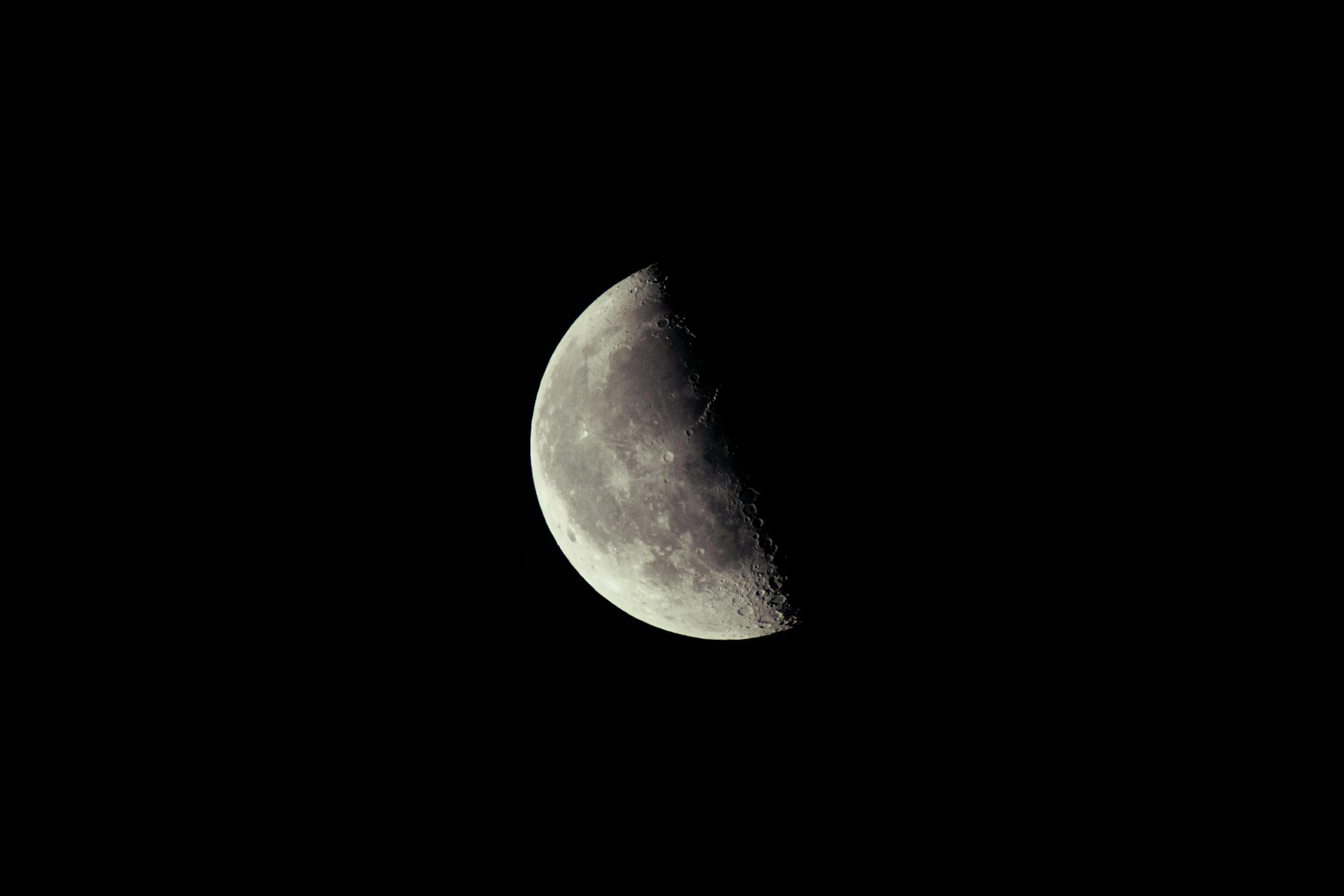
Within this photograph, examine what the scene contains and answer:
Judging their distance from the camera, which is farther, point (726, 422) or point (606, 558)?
point (606, 558)

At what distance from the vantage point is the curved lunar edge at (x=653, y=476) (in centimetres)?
232

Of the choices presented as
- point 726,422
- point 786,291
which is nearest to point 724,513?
point 726,422

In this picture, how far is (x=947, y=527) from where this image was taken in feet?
7.25

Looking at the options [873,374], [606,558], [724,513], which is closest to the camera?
[873,374]

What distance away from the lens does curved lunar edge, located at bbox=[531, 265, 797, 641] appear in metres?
2.32

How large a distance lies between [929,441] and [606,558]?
1240mm

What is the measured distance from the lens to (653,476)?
2.36 metres

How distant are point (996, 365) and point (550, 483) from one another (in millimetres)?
1640

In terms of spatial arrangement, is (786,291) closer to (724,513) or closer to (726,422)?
(726,422)

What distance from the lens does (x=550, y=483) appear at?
277 centimetres

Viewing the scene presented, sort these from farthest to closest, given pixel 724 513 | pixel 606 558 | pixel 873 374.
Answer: pixel 606 558
pixel 724 513
pixel 873 374

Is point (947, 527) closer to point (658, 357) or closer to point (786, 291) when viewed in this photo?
point (786, 291)

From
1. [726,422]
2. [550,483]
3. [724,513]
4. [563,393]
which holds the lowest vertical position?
[724,513]

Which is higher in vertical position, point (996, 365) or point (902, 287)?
point (902, 287)
